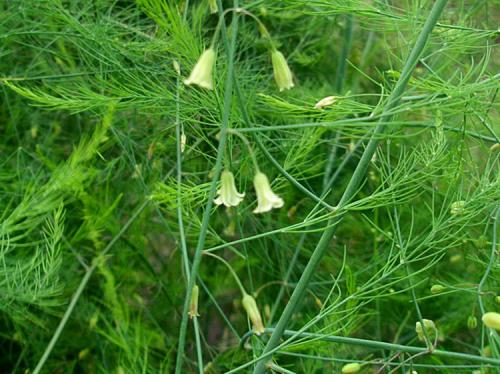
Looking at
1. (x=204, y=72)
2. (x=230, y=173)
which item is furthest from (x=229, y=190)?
(x=204, y=72)

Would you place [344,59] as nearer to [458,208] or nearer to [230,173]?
[458,208]

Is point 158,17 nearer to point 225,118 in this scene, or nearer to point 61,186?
point 225,118

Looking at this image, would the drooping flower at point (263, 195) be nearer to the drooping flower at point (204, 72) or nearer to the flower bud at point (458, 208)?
the drooping flower at point (204, 72)

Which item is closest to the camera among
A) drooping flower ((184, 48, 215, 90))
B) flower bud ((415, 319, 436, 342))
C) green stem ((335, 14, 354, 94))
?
drooping flower ((184, 48, 215, 90))

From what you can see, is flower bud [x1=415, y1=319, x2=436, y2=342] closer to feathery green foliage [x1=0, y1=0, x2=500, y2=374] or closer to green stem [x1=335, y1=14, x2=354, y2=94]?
feathery green foliage [x1=0, y1=0, x2=500, y2=374]

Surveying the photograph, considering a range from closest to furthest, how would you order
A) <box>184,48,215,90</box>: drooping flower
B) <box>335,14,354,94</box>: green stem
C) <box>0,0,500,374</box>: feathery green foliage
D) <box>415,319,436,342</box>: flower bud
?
<box>184,48,215,90</box>: drooping flower → <box>415,319,436,342</box>: flower bud → <box>0,0,500,374</box>: feathery green foliage → <box>335,14,354,94</box>: green stem

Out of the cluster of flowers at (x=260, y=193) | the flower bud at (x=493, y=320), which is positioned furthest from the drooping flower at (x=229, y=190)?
the flower bud at (x=493, y=320)

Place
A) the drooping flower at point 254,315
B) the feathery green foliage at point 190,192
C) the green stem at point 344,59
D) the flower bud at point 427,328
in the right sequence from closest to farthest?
the drooping flower at point 254,315 < the flower bud at point 427,328 < the feathery green foliage at point 190,192 < the green stem at point 344,59

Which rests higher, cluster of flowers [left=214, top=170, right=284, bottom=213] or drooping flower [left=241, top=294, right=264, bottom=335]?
cluster of flowers [left=214, top=170, right=284, bottom=213]

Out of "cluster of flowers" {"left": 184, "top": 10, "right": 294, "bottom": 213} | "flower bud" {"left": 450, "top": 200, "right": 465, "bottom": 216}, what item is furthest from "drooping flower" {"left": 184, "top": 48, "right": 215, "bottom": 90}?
"flower bud" {"left": 450, "top": 200, "right": 465, "bottom": 216}

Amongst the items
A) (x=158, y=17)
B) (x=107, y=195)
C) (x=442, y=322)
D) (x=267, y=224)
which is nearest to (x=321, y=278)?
(x=267, y=224)

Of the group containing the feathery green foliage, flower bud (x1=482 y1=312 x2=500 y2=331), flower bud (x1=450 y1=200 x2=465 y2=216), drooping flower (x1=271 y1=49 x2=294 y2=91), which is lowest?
the feathery green foliage
